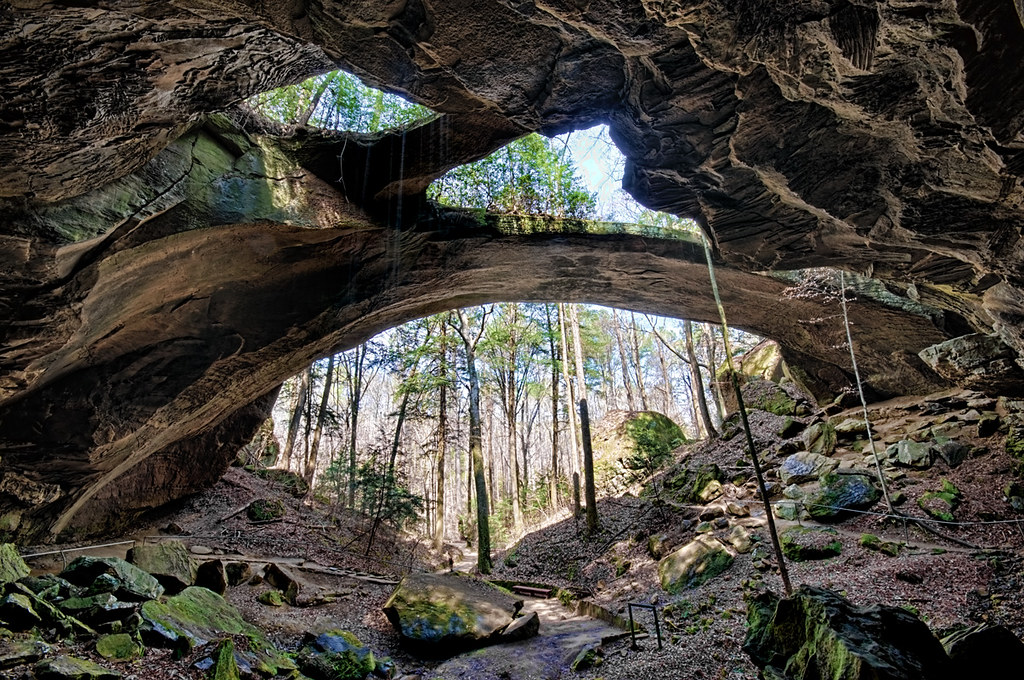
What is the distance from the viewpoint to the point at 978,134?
4.44m

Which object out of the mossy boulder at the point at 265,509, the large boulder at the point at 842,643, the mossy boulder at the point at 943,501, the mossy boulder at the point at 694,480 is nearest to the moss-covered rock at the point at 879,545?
the mossy boulder at the point at 943,501

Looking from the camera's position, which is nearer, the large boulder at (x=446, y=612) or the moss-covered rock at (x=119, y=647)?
the moss-covered rock at (x=119, y=647)

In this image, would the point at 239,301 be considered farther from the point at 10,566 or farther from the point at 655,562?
the point at 655,562

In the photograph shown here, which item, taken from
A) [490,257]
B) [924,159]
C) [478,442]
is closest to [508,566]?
[478,442]

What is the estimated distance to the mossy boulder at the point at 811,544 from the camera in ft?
27.7

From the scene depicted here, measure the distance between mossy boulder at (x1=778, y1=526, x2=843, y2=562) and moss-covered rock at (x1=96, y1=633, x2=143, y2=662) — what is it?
32.2ft

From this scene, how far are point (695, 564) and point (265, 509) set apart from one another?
38.7 ft

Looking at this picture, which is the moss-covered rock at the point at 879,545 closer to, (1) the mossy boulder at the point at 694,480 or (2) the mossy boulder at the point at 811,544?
(2) the mossy boulder at the point at 811,544

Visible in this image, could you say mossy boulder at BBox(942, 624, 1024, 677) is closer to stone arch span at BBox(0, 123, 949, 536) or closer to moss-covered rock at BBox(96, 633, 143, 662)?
moss-covered rock at BBox(96, 633, 143, 662)

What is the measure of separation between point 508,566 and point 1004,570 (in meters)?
12.5

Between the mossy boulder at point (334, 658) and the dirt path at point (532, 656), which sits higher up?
the mossy boulder at point (334, 658)

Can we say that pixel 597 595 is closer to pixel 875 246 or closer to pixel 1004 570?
pixel 1004 570

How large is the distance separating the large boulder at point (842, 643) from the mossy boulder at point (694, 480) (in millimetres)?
8884

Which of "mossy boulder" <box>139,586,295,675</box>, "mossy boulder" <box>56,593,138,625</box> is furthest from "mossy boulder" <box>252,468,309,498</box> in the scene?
"mossy boulder" <box>56,593,138,625</box>
